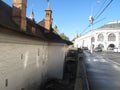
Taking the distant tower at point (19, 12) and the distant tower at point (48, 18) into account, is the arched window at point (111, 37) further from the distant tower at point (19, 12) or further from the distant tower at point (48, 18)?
the distant tower at point (19, 12)

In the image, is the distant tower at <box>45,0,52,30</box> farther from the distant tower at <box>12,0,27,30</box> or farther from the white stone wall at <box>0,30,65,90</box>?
the distant tower at <box>12,0,27,30</box>

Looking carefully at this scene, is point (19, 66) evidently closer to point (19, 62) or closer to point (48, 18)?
point (19, 62)

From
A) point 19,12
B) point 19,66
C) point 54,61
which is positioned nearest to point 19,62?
point 19,66

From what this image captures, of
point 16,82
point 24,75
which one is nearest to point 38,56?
point 24,75

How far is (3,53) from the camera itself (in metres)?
8.52

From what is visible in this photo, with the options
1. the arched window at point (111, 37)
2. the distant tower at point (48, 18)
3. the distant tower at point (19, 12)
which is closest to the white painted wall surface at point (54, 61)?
the distant tower at point (48, 18)

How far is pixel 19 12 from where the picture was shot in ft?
39.0

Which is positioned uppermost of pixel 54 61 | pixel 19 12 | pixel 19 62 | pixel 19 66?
pixel 19 12

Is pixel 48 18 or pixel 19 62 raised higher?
pixel 48 18

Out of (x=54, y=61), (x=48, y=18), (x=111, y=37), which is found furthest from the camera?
(x=111, y=37)

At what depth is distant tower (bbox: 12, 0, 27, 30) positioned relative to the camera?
456 inches

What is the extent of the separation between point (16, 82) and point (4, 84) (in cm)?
160

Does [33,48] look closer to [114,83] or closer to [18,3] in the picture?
[18,3]

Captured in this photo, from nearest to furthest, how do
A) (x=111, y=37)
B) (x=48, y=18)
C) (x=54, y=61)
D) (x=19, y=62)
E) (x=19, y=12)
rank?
(x=19, y=62) < (x=19, y=12) < (x=54, y=61) < (x=48, y=18) < (x=111, y=37)
